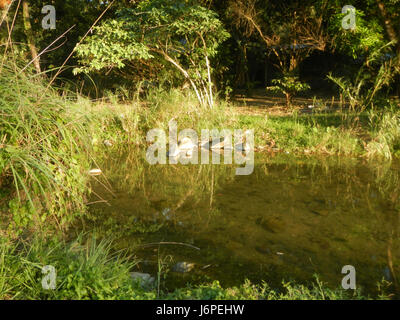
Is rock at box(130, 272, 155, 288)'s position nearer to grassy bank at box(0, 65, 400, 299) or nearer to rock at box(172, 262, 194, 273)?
grassy bank at box(0, 65, 400, 299)

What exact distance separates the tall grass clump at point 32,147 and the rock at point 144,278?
2.60 ft

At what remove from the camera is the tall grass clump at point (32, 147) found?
3150 millimetres

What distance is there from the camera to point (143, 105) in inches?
391

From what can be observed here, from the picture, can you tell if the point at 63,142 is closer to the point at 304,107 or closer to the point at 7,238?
the point at 7,238

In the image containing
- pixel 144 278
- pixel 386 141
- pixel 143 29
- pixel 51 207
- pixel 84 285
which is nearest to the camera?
pixel 84 285

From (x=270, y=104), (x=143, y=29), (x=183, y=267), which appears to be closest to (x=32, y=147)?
(x=183, y=267)

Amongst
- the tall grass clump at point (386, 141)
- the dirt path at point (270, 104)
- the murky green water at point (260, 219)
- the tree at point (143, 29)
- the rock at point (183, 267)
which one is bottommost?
the rock at point (183, 267)

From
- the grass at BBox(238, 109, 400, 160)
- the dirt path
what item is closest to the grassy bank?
the grass at BBox(238, 109, 400, 160)

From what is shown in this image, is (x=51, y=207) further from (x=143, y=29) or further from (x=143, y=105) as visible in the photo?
(x=143, y=29)

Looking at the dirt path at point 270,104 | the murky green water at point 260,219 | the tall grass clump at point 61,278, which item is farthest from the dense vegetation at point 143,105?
the murky green water at point 260,219

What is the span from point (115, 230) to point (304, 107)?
371 inches

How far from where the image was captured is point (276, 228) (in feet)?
14.1

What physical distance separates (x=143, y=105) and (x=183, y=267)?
6968mm

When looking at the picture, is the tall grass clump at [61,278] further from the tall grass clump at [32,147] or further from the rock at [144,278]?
the tall grass clump at [32,147]
